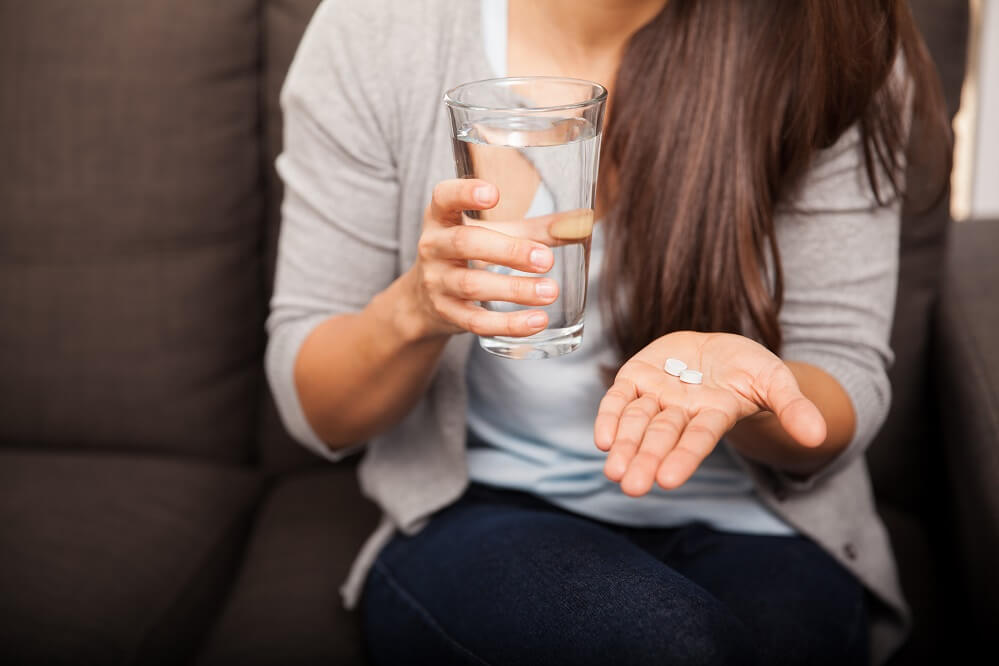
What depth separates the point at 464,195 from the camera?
65cm

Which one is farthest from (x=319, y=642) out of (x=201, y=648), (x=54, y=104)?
(x=54, y=104)

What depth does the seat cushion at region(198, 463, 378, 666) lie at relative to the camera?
1013 millimetres

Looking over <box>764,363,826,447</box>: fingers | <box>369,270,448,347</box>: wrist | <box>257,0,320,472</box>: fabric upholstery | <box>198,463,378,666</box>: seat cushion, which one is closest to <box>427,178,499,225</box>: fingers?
<box>369,270,448,347</box>: wrist

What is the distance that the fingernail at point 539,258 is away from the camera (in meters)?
0.63

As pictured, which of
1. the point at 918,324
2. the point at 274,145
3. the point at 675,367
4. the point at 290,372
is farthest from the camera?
the point at 274,145

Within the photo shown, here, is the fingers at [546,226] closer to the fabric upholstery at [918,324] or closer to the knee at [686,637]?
the knee at [686,637]

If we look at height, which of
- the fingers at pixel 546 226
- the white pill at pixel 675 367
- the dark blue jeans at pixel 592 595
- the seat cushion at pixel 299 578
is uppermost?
the fingers at pixel 546 226

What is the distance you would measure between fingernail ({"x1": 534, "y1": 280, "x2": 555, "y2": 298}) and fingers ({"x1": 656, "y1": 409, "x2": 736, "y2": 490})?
0.43ft

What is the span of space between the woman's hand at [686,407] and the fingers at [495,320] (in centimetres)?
7

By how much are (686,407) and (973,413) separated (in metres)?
0.51

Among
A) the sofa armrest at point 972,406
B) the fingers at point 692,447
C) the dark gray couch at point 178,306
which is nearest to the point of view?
the fingers at point 692,447

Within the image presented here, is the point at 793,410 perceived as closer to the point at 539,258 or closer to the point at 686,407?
the point at 686,407

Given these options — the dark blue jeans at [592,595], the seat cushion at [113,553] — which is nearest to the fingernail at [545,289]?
the dark blue jeans at [592,595]

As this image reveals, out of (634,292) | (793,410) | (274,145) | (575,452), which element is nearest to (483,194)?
→ (793,410)
